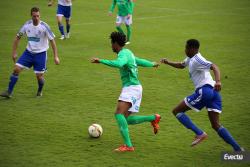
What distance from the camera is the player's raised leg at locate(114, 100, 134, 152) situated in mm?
8641

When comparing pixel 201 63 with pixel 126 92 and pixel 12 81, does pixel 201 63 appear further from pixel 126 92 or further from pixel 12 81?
pixel 12 81

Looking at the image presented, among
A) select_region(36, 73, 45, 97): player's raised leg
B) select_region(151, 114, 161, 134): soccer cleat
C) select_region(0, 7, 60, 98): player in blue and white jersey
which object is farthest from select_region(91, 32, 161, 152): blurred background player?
select_region(36, 73, 45, 97): player's raised leg

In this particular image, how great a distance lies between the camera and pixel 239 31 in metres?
23.0

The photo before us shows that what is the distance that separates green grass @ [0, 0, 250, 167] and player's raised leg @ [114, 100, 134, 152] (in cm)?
18

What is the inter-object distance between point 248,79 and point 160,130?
219 inches

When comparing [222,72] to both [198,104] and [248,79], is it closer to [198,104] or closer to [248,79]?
[248,79]

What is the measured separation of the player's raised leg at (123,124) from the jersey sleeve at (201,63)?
1.54 metres

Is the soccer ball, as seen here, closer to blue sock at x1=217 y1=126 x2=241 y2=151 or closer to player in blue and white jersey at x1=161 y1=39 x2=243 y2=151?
player in blue and white jersey at x1=161 y1=39 x2=243 y2=151

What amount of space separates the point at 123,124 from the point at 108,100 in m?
3.81

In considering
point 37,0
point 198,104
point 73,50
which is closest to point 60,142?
point 198,104

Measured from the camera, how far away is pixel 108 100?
1241 cm

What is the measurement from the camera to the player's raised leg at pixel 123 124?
8.64 meters

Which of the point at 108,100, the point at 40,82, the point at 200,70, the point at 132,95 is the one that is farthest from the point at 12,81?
the point at 200,70

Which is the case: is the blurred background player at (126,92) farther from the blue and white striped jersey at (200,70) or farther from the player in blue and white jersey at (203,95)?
the blue and white striped jersey at (200,70)
